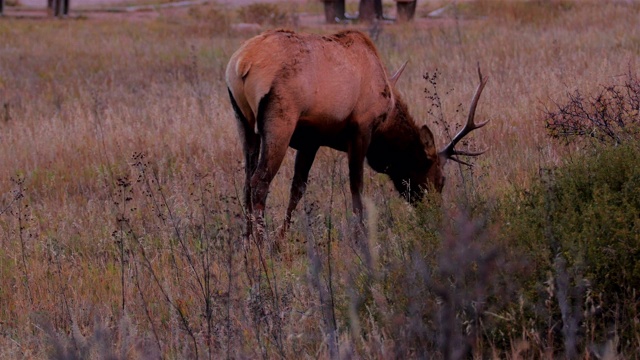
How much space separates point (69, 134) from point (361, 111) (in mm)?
4778

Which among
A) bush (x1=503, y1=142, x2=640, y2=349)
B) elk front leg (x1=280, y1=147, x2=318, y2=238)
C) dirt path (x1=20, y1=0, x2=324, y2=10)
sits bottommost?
dirt path (x1=20, y1=0, x2=324, y2=10)

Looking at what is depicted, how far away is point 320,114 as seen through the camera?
7.36 m

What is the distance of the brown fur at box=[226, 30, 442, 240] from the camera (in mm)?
7129

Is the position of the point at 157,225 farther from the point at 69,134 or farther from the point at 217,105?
the point at 217,105

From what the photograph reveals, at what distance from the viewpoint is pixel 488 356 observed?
195 inches

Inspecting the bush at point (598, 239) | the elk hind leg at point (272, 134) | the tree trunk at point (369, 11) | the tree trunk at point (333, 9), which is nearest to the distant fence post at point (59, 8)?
the tree trunk at point (333, 9)

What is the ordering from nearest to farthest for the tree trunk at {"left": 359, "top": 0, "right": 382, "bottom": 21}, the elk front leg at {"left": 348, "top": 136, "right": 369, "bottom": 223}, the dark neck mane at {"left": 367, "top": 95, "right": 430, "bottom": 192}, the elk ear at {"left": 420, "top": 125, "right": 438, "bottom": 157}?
the elk front leg at {"left": 348, "top": 136, "right": 369, "bottom": 223}
the dark neck mane at {"left": 367, "top": 95, "right": 430, "bottom": 192}
the elk ear at {"left": 420, "top": 125, "right": 438, "bottom": 157}
the tree trunk at {"left": 359, "top": 0, "right": 382, "bottom": 21}

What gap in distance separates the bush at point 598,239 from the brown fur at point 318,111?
2022 mm

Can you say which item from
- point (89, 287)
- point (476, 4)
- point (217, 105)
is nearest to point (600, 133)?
point (89, 287)

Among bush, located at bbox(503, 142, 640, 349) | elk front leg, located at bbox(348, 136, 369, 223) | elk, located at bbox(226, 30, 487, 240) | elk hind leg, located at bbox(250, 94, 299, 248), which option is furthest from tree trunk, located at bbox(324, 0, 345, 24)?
bush, located at bbox(503, 142, 640, 349)

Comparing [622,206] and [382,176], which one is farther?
[382,176]

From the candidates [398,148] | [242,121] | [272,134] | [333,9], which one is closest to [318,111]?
[272,134]

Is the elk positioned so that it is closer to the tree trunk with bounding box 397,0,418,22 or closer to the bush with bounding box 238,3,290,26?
the tree trunk with bounding box 397,0,418,22

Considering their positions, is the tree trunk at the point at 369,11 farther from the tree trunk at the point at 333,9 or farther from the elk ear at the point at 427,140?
the elk ear at the point at 427,140
